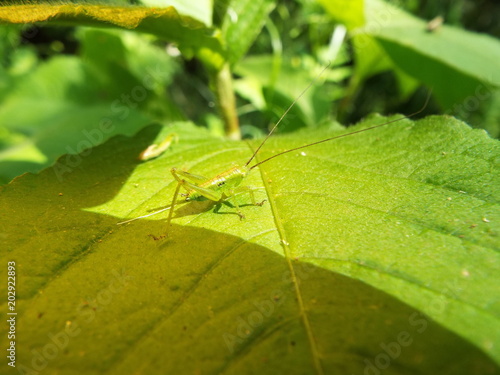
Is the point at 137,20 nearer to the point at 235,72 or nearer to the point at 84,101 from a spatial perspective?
the point at 235,72

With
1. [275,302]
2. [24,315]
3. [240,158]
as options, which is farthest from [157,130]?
[275,302]

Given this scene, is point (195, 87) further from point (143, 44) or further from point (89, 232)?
point (89, 232)

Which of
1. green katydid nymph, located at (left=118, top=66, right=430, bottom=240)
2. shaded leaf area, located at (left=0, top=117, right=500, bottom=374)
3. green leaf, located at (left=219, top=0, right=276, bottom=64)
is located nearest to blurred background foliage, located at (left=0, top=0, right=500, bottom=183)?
green leaf, located at (left=219, top=0, right=276, bottom=64)

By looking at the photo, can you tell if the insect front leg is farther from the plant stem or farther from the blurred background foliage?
the plant stem

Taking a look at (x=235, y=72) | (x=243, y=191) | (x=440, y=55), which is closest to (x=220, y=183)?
(x=243, y=191)

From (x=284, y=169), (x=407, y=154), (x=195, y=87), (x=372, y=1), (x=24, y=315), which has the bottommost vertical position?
(x=195, y=87)

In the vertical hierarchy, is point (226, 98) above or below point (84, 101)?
above
